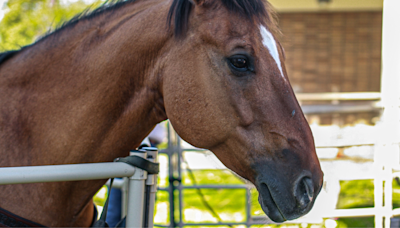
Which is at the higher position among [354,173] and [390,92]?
[390,92]

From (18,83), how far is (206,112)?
3.02ft

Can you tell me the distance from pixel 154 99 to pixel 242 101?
1.36ft

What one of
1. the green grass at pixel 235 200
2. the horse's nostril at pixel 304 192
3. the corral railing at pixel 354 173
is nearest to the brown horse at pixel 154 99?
the horse's nostril at pixel 304 192

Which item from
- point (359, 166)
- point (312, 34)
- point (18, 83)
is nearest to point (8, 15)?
point (18, 83)

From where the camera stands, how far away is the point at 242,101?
4.42 ft

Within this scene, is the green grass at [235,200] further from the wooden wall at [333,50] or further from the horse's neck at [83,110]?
the wooden wall at [333,50]

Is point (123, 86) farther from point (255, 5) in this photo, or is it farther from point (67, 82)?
point (255, 5)

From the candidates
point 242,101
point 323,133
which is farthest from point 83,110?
point 323,133

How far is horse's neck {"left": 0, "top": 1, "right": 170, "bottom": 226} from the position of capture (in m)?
1.49

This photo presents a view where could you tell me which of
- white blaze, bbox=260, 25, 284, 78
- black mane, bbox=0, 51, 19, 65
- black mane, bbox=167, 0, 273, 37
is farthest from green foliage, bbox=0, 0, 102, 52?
white blaze, bbox=260, 25, 284, 78

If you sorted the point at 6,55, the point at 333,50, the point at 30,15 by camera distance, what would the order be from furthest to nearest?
the point at 333,50 < the point at 30,15 < the point at 6,55

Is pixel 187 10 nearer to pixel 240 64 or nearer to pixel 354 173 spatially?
pixel 240 64

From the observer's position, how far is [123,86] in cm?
150

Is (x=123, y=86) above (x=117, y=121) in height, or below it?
above
